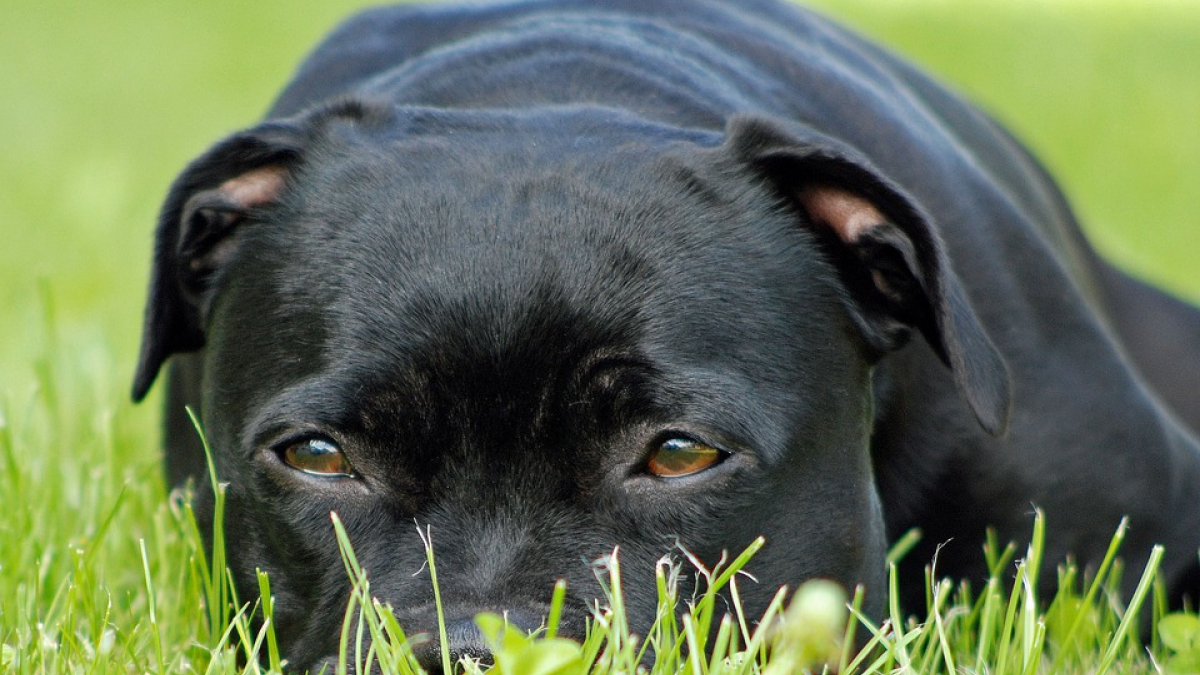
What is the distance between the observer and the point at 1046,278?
152 inches

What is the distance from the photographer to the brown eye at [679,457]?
2773 mm

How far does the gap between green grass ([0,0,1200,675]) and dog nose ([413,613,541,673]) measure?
55 mm

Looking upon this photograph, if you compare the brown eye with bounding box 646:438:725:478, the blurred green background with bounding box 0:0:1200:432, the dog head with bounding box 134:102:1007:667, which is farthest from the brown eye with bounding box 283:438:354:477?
the blurred green background with bounding box 0:0:1200:432

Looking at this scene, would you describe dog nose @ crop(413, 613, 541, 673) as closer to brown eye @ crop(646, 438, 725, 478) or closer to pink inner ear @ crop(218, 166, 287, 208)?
brown eye @ crop(646, 438, 725, 478)

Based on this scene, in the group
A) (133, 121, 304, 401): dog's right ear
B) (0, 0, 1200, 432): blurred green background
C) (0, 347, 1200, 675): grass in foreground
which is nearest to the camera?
(0, 347, 1200, 675): grass in foreground

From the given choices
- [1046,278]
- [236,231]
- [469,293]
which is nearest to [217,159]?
[236,231]

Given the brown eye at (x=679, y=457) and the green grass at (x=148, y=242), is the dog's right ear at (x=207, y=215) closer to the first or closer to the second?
the green grass at (x=148, y=242)

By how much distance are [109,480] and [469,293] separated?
170cm

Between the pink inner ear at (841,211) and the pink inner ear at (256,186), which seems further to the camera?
the pink inner ear at (256,186)

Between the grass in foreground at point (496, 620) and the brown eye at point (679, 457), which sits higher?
the brown eye at point (679, 457)

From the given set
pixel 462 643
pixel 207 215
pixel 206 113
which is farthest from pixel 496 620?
pixel 206 113

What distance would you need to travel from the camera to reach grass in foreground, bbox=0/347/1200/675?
2.46 meters

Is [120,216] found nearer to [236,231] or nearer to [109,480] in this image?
[109,480]

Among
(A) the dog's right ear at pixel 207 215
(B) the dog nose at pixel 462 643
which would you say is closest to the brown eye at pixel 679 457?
(B) the dog nose at pixel 462 643
